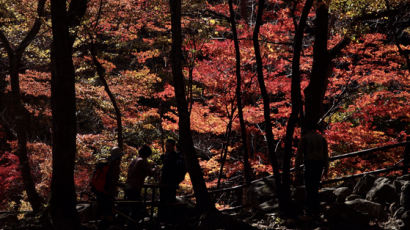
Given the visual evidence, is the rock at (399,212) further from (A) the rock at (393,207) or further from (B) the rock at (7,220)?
(B) the rock at (7,220)

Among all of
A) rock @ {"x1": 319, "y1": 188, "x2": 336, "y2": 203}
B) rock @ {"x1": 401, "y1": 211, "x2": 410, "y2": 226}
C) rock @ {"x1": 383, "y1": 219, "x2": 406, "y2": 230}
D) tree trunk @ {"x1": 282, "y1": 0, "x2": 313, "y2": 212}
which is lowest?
rock @ {"x1": 383, "y1": 219, "x2": 406, "y2": 230}

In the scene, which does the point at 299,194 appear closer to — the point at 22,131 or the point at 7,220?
the point at 7,220

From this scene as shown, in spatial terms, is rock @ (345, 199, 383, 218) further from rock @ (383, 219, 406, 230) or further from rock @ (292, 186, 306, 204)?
rock @ (292, 186, 306, 204)

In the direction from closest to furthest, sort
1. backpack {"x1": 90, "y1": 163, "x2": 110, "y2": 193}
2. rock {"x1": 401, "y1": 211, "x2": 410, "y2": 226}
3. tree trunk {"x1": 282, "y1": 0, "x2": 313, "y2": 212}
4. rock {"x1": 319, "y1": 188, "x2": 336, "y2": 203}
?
1. rock {"x1": 401, "y1": 211, "x2": 410, "y2": 226}
2. backpack {"x1": 90, "y1": 163, "x2": 110, "y2": 193}
3. tree trunk {"x1": 282, "y1": 0, "x2": 313, "y2": 212}
4. rock {"x1": 319, "y1": 188, "x2": 336, "y2": 203}

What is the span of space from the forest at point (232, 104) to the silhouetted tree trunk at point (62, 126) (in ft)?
0.06

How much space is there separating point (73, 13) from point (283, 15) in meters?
9.05

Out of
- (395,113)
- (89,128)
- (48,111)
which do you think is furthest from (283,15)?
(89,128)

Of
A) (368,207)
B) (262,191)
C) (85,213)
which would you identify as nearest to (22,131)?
(85,213)

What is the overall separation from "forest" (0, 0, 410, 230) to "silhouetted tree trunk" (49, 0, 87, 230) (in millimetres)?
18

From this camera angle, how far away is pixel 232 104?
14539 mm

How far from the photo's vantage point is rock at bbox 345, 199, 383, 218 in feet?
21.5

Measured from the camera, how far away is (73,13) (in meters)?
9.86

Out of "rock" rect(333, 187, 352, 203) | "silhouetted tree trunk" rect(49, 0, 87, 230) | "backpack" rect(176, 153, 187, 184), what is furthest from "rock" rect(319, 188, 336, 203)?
"silhouetted tree trunk" rect(49, 0, 87, 230)

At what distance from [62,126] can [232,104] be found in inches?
365
